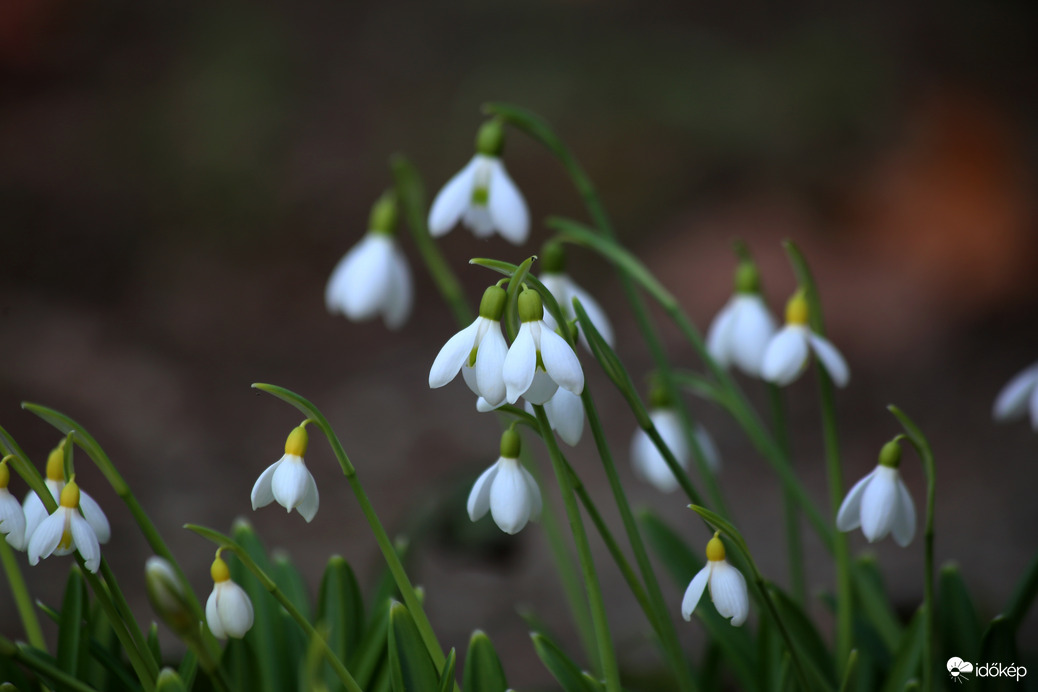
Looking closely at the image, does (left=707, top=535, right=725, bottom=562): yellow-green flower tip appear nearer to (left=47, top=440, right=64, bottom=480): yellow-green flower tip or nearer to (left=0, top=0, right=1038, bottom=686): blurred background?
(left=47, top=440, right=64, bottom=480): yellow-green flower tip

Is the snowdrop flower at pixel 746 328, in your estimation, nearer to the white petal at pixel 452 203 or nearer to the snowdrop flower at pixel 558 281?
the snowdrop flower at pixel 558 281

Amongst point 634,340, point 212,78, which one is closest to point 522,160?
point 634,340

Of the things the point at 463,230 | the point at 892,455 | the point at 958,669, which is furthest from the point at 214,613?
the point at 463,230

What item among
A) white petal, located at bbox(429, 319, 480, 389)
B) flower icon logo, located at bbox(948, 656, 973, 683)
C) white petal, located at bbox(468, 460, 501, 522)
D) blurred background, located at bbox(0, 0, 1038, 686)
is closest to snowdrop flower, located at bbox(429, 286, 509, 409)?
white petal, located at bbox(429, 319, 480, 389)

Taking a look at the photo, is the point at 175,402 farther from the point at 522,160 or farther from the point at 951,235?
the point at 951,235

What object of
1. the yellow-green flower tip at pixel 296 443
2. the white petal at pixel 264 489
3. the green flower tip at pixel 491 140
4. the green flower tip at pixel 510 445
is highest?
the green flower tip at pixel 491 140

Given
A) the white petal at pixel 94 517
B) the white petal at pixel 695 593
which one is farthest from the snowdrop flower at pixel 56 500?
the white petal at pixel 695 593
